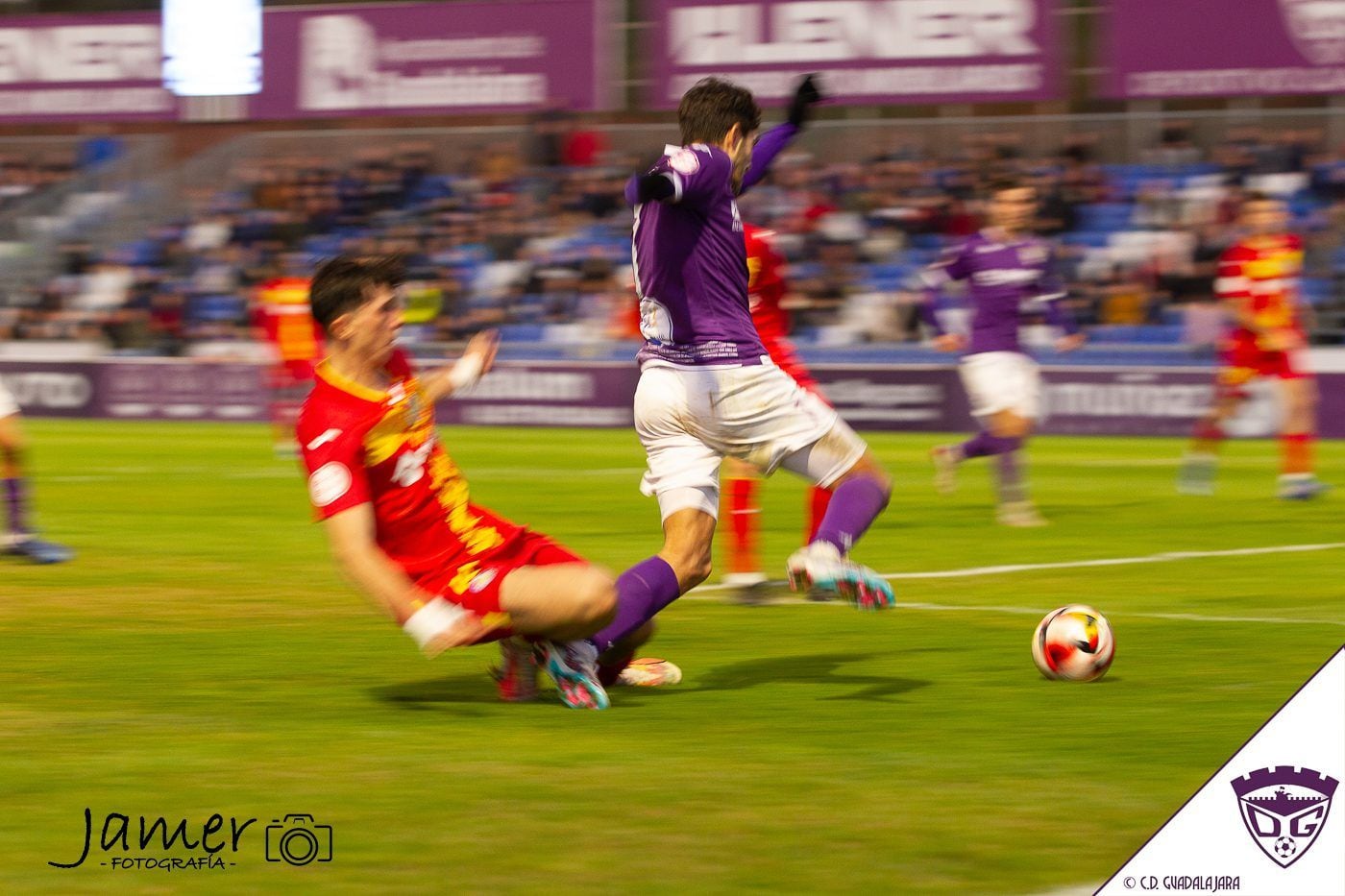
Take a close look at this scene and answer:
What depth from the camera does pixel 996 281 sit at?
43.7 ft

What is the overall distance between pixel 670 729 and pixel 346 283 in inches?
63.0

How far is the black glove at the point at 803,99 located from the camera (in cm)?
749

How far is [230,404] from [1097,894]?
1048 inches

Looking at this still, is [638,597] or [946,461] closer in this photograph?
[638,597]

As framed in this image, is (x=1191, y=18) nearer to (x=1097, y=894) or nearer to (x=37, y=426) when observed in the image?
(x=37, y=426)

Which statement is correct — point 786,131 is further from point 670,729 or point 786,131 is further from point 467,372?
point 670,729

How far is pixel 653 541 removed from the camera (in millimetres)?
12469

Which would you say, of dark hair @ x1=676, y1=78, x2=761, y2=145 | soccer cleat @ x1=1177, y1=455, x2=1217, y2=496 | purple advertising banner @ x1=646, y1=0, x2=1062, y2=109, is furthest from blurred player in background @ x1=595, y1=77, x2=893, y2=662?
purple advertising banner @ x1=646, y1=0, x2=1062, y2=109

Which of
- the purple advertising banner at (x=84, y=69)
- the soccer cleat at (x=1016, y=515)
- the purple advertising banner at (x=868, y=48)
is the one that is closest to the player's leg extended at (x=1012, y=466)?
the soccer cleat at (x=1016, y=515)

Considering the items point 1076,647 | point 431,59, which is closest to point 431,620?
point 1076,647

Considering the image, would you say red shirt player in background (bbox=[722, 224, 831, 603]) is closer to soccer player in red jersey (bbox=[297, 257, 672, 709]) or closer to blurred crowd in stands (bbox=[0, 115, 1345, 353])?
soccer player in red jersey (bbox=[297, 257, 672, 709])

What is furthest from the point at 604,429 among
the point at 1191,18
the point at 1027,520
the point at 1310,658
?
the point at 1310,658

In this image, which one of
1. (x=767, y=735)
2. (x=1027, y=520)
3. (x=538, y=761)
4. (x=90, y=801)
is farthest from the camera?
(x=1027, y=520)

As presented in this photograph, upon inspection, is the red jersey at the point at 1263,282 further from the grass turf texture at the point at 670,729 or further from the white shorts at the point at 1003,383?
the grass turf texture at the point at 670,729
